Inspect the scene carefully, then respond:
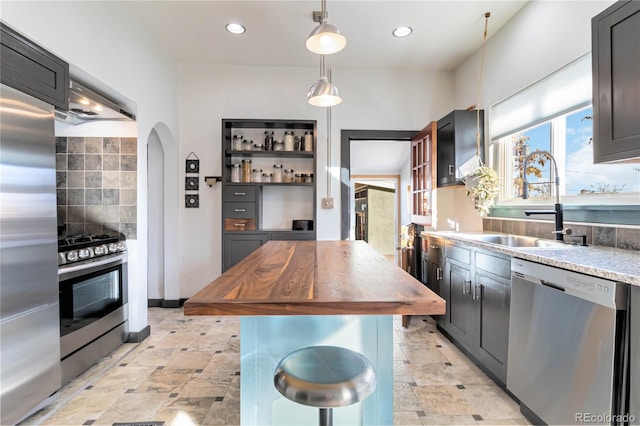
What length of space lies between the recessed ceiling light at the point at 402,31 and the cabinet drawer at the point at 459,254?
2161 millimetres

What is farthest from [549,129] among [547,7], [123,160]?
[123,160]

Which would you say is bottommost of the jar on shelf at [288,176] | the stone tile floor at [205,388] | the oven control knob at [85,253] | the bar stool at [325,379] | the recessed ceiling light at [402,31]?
the stone tile floor at [205,388]

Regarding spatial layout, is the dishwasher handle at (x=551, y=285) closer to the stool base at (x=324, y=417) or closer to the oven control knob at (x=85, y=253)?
the stool base at (x=324, y=417)

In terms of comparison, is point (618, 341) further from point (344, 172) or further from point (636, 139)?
point (344, 172)

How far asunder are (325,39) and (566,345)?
2057 mm

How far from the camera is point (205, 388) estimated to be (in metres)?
2.11

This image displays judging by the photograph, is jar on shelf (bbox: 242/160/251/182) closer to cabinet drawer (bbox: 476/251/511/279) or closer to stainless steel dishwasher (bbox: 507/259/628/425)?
cabinet drawer (bbox: 476/251/511/279)

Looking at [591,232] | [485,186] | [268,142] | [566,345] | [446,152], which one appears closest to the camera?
[566,345]

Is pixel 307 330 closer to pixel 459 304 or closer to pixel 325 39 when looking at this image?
pixel 325 39

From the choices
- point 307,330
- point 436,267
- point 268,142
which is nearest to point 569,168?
point 436,267

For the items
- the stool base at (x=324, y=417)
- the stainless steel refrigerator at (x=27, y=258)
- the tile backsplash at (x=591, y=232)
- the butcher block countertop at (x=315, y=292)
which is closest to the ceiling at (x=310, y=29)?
the stainless steel refrigerator at (x=27, y=258)

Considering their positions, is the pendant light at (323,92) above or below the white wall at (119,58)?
below

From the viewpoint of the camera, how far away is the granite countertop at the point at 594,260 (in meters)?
1.24

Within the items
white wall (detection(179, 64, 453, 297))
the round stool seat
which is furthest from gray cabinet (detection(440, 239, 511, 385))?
white wall (detection(179, 64, 453, 297))
